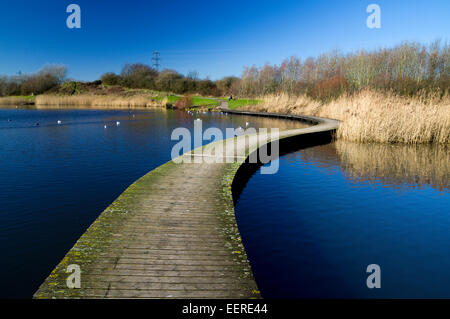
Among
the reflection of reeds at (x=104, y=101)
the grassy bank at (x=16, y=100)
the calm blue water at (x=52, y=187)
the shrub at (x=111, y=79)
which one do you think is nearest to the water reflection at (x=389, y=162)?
the calm blue water at (x=52, y=187)

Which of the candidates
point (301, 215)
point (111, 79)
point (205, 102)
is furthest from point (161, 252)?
point (111, 79)

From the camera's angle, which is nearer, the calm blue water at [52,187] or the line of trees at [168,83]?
the calm blue water at [52,187]

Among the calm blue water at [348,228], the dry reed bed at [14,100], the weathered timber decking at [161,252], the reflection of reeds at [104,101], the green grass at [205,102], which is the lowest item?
the calm blue water at [348,228]

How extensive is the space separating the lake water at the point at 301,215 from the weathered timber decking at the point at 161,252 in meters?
0.92

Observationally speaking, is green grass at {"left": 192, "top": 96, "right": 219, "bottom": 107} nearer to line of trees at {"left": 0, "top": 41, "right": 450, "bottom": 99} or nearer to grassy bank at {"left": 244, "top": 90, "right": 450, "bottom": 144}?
line of trees at {"left": 0, "top": 41, "right": 450, "bottom": 99}

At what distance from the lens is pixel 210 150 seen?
1135 cm

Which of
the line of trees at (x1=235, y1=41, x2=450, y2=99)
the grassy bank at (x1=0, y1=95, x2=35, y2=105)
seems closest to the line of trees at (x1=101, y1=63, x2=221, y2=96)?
the line of trees at (x1=235, y1=41, x2=450, y2=99)

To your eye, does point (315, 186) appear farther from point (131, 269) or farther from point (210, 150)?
point (131, 269)

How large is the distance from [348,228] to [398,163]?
22.0ft

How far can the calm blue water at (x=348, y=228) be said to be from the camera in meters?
4.58

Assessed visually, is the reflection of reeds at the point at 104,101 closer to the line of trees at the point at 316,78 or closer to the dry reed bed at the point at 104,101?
the dry reed bed at the point at 104,101

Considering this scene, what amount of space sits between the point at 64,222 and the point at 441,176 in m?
11.3

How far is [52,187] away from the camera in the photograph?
27.2 feet

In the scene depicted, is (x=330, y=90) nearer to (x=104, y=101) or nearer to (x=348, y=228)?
(x=348, y=228)
